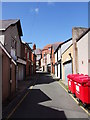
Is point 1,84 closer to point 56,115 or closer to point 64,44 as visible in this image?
point 56,115

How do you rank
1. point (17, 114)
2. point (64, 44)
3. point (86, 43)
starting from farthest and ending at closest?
point (64, 44) → point (86, 43) → point (17, 114)

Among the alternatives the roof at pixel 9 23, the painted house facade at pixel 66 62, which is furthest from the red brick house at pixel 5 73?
the painted house facade at pixel 66 62

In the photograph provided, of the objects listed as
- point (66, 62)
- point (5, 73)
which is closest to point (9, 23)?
point (66, 62)

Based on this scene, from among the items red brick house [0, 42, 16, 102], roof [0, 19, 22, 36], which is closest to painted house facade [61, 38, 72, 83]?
roof [0, 19, 22, 36]

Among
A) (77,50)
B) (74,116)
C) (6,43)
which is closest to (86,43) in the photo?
(77,50)

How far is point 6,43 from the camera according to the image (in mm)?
14102

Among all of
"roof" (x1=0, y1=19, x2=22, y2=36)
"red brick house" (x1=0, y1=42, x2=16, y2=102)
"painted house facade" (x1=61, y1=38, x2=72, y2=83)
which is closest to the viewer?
"red brick house" (x1=0, y1=42, x2=16, y2=102)

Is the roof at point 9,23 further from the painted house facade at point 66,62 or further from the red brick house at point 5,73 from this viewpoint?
the painted house facade at point 66,62

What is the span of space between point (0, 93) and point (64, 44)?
16969 millimetres

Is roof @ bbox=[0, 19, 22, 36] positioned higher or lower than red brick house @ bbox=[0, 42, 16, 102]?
higher

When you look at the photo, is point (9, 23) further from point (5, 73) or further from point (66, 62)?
point (5, 73)

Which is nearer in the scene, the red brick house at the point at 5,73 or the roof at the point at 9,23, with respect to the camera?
the red brick house at the point at 5,73

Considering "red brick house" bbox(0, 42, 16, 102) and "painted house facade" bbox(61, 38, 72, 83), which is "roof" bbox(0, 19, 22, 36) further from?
"painted house facade" bbox(61, 38, 72, 83)

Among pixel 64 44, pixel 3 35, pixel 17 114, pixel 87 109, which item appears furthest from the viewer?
pixel 64 44
